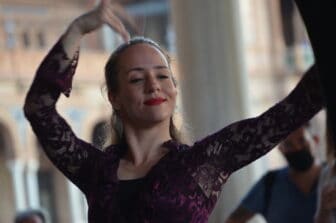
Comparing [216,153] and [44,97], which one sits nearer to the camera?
[216,153]

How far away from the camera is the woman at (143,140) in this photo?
1590 mm

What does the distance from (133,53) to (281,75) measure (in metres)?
18.1

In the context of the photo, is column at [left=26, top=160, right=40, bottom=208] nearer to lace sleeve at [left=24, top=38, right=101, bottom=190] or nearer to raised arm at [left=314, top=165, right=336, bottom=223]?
raised arm at [left=314, top=165, right=336, bottom=223]

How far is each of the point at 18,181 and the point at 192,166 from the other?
15584 millimetres

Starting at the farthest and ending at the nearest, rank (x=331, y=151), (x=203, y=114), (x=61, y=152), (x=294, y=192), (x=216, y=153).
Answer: (x=203, y=114)
(x=294, y=192)
(x=331, y=151)
(x=61, y=152)
(x=216, y=153)

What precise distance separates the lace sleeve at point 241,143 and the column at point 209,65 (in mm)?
3355

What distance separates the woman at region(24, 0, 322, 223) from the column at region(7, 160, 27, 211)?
15.1m

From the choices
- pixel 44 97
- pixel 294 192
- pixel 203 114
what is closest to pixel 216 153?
pixel 44 97

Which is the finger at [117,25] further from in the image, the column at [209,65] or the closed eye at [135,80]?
the column at [209,65]

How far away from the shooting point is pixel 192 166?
162 centimetres

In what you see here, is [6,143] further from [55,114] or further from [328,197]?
[55,114]

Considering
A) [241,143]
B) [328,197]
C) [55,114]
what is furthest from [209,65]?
[241,143]

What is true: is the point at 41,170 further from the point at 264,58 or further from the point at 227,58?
the point at 227,58

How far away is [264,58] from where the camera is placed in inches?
779
